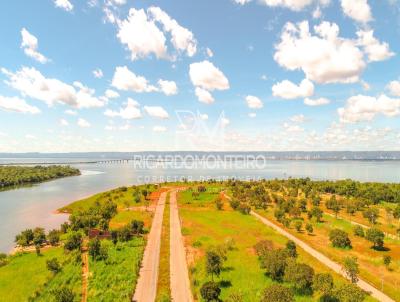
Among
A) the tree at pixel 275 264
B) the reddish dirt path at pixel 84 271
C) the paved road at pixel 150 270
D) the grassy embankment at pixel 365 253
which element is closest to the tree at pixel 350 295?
the tree at pixel 275 264

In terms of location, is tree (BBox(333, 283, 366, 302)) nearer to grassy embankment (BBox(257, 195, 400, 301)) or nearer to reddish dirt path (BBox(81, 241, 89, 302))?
grassy embankment (BBox(257, 195, 400, 301))

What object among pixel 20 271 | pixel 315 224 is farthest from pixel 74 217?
pixel 315 224

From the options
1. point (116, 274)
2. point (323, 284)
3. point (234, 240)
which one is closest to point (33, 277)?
point (116, 274)

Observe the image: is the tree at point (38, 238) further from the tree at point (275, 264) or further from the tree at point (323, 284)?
the tree at point (323, 284)

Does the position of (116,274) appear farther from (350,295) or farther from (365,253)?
(365,253)

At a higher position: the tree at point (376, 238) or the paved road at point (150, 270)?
the tree at point (376, 238)

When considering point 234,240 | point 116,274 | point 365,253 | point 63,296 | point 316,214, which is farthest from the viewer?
point 316,214
